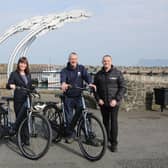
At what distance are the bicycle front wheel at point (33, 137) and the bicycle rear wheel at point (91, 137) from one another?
0.60m

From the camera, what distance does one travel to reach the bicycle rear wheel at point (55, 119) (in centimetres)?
848

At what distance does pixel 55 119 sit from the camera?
8.59 meters

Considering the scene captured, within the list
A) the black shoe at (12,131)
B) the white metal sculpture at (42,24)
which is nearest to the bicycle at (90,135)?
the black shoe at (12,131)

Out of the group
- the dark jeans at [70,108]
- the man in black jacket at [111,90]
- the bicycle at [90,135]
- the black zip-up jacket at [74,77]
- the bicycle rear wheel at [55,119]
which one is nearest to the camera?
the bicycle at [90,135]

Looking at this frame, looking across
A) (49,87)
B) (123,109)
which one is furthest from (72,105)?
(49,87)

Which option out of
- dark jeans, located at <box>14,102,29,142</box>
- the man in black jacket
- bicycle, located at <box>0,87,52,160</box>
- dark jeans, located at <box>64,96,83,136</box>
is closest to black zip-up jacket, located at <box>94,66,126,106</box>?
the man in black jacket

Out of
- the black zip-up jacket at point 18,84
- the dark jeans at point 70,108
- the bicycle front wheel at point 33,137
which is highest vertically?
the black zip-up jacket at point 18,84

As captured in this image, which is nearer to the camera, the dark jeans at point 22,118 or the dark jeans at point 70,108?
the dark jeans at point 22,118

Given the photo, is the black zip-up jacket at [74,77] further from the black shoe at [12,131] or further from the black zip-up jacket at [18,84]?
the black shoe at [12,131]

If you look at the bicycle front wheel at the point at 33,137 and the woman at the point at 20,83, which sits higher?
the woman at the point at 20,83

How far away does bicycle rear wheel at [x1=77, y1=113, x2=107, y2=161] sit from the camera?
7367 mm

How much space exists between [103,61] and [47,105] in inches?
61.5

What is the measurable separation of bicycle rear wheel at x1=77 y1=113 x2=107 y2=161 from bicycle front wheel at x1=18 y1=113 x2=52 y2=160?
23.6 inches

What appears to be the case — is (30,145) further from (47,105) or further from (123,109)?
(123,109)
